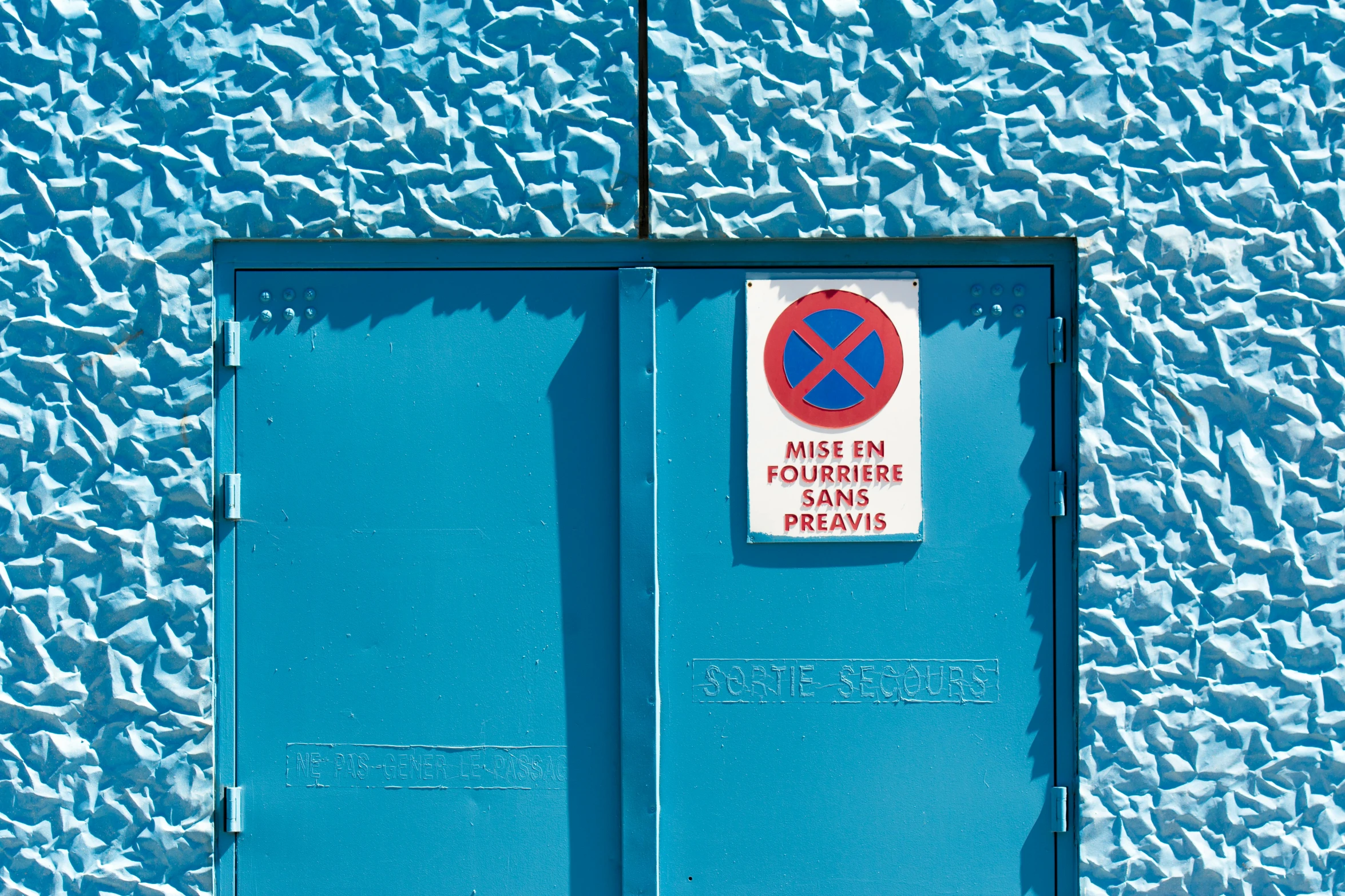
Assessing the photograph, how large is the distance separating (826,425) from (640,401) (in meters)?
0.45

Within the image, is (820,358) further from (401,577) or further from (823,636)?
(401,577)

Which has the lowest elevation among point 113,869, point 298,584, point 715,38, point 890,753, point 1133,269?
point 113,869

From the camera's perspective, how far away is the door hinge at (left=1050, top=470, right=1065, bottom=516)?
7.15 feet

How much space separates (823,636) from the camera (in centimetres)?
219

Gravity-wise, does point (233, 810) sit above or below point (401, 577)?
below

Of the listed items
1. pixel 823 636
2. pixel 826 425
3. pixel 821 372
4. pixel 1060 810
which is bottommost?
pixel 1060 810

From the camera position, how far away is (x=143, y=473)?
2.19 m

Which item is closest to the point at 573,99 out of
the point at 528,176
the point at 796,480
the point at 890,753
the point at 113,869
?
the point at 528,176

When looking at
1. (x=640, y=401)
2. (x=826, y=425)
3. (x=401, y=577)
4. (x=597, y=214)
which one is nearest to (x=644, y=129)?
(x=597, y=214)

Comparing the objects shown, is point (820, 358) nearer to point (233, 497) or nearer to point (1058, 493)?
point (1058, 493)

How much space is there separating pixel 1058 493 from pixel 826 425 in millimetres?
588

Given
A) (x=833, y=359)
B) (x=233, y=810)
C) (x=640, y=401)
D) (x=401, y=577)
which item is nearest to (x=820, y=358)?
(x=833, y=359)

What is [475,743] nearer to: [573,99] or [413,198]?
[413,198]

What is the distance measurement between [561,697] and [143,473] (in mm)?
1154
